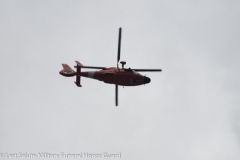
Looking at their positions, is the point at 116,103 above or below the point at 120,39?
below

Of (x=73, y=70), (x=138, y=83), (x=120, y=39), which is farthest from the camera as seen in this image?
(x=73, y=70)

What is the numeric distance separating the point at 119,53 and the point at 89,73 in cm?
623

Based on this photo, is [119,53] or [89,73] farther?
[89,73]

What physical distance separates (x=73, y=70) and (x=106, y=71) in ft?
18.9

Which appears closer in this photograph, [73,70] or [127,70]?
[127,70]

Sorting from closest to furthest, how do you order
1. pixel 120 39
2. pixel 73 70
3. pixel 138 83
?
pixel 120 39, pixel 138 83, pixel 73 70

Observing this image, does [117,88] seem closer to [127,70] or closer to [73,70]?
[127,70]

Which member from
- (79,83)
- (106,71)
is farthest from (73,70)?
(106,71)

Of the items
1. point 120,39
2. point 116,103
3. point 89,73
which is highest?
point 120,39

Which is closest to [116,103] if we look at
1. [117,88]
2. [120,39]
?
[117,88]

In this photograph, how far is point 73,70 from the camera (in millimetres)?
53500

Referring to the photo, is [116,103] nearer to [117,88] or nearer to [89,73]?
[117,88]

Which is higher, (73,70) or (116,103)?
(73,70)

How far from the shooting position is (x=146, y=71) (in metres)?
49.8
